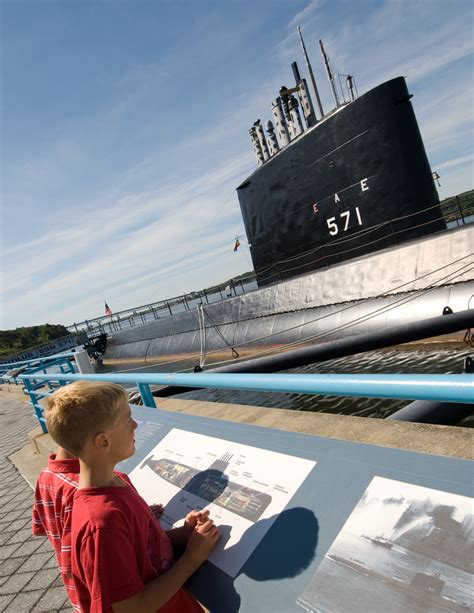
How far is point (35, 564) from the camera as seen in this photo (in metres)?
3.23

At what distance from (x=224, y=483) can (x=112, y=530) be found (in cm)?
57

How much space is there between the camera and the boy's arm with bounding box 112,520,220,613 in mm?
1360

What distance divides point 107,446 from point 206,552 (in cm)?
53

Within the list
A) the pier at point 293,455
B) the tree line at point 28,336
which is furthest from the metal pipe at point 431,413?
the tree line at point 28,336

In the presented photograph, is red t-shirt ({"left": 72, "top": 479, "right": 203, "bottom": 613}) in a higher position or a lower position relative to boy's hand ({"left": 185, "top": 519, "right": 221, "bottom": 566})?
higher

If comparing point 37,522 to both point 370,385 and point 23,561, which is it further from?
point 23,561

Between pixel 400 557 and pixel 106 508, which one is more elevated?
pixel 106 508

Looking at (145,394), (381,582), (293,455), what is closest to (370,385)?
(293,455)

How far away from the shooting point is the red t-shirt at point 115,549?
132cm

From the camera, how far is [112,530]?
4.50 feet

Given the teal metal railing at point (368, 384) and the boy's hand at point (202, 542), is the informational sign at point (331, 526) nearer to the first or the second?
the boy's hand at point (202, 542)

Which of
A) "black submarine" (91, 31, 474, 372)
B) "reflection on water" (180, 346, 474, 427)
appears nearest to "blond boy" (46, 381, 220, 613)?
"reflection on water" (180, 346, 474, 427)

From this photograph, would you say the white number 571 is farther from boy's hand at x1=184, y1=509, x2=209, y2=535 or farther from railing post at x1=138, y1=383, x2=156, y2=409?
boy's hand at x1=184, y1=509, x2=209, y2=535

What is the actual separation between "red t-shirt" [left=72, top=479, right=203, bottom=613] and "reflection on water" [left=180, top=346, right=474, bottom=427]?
5445 mm
